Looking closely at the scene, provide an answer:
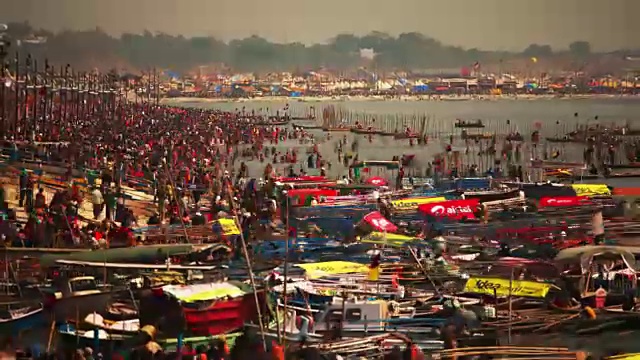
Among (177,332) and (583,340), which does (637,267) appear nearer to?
(583,340)

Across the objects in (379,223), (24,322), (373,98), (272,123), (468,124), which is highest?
(373,98)

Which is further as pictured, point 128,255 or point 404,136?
point 404,136

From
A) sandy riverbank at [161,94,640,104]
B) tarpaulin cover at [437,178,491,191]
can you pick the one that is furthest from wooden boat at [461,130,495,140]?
tarpaulin cover at [437,178,491,191]

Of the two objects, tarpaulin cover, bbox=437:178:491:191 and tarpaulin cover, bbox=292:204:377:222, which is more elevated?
tarpaulin cover, bbox=437:178:491:191

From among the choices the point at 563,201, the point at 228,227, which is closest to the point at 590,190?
the point at 563,201

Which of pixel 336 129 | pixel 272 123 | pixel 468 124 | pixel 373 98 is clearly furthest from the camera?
pixel 373 98

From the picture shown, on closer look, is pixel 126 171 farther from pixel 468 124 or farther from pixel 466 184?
pixel 468 124

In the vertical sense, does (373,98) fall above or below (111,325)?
A: above

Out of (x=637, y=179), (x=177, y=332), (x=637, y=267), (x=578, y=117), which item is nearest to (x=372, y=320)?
(x=177, y=332)

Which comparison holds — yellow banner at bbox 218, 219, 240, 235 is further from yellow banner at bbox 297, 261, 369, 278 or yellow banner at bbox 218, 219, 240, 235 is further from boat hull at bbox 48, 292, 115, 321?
boat hull at bbox 48, 292, 115, 321
